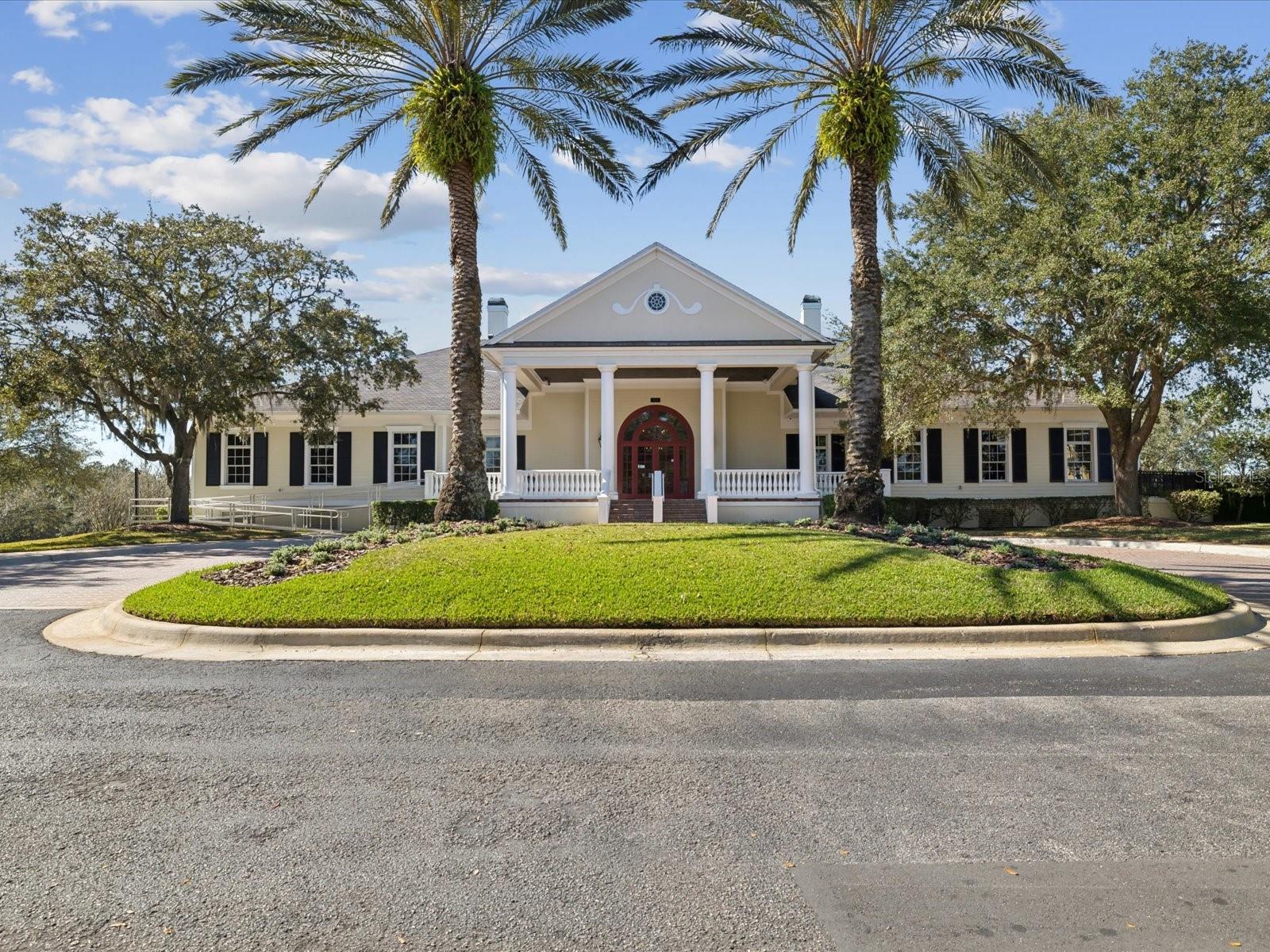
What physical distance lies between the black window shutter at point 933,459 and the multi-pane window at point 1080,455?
14.1 feet

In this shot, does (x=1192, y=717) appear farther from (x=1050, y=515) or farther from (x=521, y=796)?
(x=1050, y=515)

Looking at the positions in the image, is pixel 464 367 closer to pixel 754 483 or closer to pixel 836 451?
pixel 754 483

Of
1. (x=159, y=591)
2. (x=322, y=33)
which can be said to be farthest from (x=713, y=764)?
(x=322, y=33)

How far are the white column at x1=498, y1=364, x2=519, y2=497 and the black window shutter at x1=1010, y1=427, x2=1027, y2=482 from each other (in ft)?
55.5

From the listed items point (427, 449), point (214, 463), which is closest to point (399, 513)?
point (427, 449)

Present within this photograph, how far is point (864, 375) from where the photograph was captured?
49.2 ft

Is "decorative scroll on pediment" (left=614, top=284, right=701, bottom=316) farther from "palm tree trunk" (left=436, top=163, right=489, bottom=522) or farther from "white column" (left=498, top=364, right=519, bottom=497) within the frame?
"palm tree trunk" (left=436, top=163, right=489, bottom=522)

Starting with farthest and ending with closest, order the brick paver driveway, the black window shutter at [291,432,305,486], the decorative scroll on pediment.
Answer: the black window shutter at [291,432,305,486], the decorative scroll on pediment, the brick paver driveway

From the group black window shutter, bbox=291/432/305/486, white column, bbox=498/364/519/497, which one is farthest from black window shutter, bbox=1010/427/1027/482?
black window shutter, bbox=291/432/305/486

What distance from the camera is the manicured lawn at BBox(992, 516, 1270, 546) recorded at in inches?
880

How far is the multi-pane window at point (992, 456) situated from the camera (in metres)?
29.1

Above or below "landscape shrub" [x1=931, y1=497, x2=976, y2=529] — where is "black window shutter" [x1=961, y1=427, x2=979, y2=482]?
above

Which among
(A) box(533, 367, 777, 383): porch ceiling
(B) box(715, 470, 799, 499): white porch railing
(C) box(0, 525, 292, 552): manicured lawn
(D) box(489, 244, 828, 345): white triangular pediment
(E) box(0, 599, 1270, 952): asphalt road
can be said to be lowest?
(E) box(0, 599, 1270, 952): asphalt road

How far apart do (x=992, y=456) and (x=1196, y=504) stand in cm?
647
